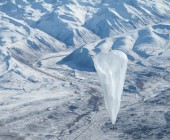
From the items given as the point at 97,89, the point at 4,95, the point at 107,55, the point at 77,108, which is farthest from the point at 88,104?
the point at 107,55

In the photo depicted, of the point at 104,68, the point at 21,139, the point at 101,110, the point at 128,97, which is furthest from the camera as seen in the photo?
the point at 128,97

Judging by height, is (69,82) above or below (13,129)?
below

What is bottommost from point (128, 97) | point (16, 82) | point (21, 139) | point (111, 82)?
point (16, 82)

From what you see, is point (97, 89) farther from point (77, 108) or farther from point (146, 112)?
point (146, 112)

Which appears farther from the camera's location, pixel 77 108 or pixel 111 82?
pixel 77 108

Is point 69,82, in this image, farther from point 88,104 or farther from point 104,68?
point 104,68

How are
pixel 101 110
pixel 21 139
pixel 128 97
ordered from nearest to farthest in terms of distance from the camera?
1. pixel 21 139
2. pixel 101 110
3. pixel 128 97
